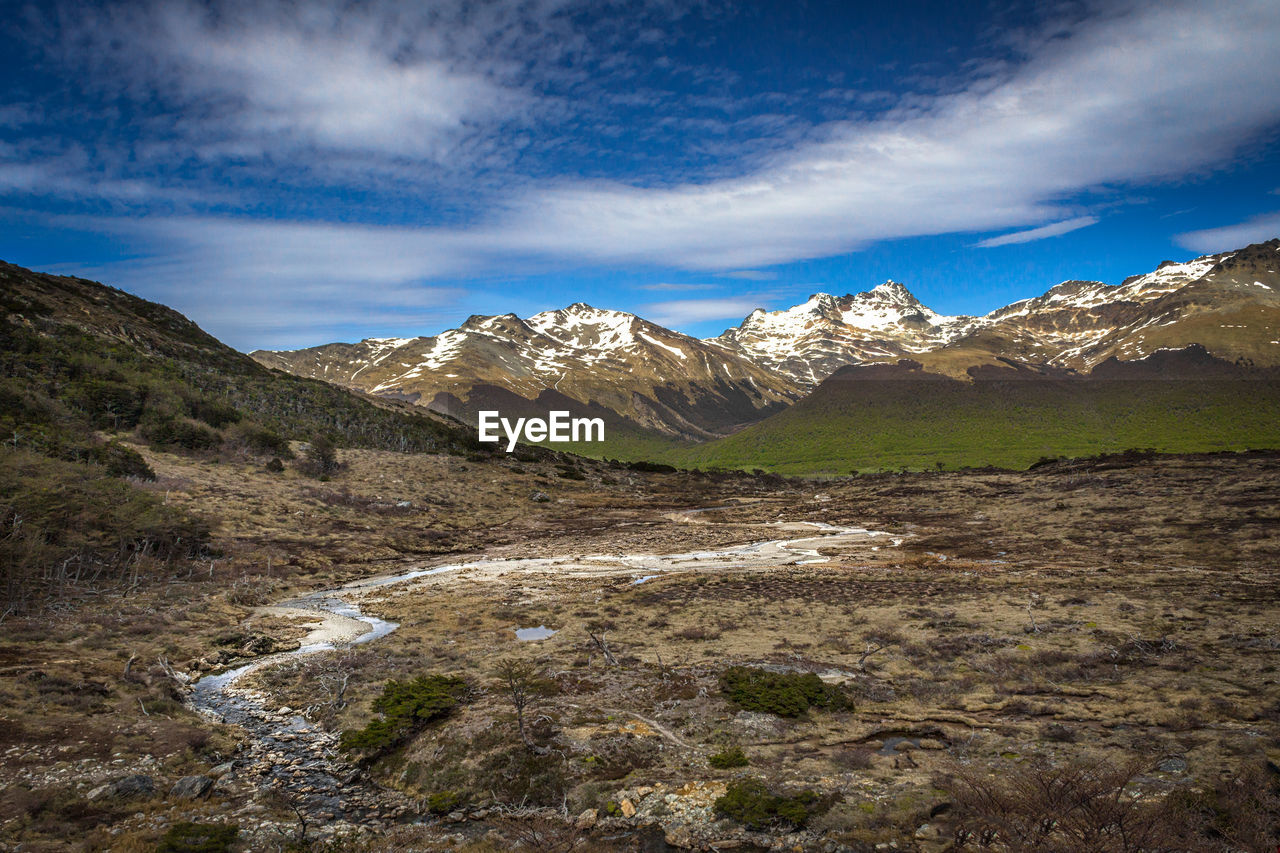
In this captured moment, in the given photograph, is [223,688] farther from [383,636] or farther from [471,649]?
[471,649]

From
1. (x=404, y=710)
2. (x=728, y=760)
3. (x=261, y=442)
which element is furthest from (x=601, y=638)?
(x=261, y=442)

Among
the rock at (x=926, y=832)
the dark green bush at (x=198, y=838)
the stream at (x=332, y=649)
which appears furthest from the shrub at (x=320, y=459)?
the rock at (x=926, y=832)

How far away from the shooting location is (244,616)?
3209 cm

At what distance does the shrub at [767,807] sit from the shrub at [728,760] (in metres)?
1.50

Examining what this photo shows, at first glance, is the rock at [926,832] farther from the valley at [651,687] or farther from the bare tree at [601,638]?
the bare tree at [601,638]

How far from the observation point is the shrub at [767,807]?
12.5 m

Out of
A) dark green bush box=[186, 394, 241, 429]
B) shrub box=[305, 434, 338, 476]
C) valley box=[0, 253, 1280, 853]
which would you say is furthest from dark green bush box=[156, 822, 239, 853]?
dark green bush box=[186, 394, 241, 429]

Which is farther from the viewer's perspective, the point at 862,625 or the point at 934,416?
the point at 934,416

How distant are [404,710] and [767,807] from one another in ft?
38.6

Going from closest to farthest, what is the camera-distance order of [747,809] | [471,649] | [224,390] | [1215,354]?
1. [747,809]
2. [471,649]
3. [224,390]
4. [1215,354]

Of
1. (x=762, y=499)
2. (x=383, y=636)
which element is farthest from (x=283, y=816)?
(x=762, y=499)

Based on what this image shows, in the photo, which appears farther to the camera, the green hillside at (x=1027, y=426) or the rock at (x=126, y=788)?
the green hillside at (x=1027, y=426)

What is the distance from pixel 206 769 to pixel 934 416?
648 ft

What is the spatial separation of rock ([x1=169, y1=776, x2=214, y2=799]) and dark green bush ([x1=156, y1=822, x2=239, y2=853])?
1.69 m
